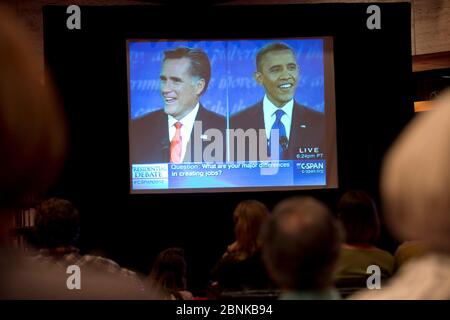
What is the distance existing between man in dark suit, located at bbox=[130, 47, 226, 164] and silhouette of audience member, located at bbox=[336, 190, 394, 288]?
11.6ft

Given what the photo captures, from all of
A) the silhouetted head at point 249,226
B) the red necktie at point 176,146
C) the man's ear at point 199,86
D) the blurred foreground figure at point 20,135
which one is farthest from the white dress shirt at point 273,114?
the blurred foreground figure at point 20,135

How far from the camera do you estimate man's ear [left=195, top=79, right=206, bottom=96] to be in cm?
657

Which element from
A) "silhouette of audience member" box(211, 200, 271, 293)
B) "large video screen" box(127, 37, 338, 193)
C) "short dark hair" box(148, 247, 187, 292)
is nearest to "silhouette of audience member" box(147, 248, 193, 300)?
"short dark hair" box(148, 247, 187, 292)

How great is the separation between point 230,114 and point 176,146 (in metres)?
0.59

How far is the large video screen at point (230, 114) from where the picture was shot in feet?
21.4

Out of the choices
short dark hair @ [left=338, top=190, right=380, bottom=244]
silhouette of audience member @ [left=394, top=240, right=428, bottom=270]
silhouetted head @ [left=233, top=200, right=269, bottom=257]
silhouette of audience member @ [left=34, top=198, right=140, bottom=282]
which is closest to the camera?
silhouette of audience member @ [left=34, top=198, right=140, bottom=282]

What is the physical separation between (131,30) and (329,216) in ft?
19.2

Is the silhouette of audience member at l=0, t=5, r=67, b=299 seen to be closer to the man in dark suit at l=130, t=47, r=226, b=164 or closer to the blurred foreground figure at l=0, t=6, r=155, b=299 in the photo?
the blurred foreground figure at l=0, t=6, r=155, b=299

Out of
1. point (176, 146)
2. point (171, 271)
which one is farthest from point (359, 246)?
point (176, 146)

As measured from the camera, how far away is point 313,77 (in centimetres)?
659

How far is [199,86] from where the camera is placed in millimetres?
6578

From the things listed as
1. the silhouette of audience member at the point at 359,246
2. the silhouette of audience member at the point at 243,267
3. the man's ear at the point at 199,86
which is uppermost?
the man's ear at the point at 199,86

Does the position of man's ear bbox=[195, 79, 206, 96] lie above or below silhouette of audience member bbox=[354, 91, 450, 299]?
above

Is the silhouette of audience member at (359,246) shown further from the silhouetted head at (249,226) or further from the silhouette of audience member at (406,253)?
the silhouetted head at (249,226)
